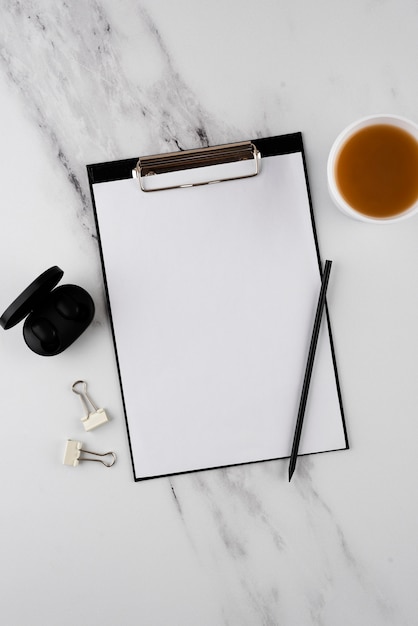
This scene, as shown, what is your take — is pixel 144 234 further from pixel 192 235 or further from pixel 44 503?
pixel 44 503

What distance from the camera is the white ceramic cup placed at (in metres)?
0.60

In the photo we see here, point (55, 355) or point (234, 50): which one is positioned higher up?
point (234, 50)

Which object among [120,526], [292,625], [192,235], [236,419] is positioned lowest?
[292,625]

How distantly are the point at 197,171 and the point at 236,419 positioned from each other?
321 mm

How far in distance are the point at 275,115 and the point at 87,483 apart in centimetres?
53

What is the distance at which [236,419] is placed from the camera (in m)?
0.70

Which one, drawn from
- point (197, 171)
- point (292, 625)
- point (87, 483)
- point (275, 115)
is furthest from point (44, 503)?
point (275, 115)

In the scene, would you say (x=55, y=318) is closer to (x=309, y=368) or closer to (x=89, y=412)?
(x=89, y=412)

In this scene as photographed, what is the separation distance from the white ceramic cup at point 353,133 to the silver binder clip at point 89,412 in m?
0.39

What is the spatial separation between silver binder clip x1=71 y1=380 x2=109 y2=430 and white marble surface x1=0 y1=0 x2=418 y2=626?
0.01 m

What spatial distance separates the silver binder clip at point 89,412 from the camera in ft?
2.30

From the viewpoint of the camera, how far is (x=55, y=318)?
0.66 metres

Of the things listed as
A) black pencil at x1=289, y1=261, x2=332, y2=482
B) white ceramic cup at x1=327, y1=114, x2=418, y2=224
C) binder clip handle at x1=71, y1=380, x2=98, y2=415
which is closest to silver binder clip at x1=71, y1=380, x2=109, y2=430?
binder clip handle at x1=71, y1=380, x2=98, y2=415

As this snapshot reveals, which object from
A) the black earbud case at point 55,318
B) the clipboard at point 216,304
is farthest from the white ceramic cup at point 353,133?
the black earbud case at point 55,318
